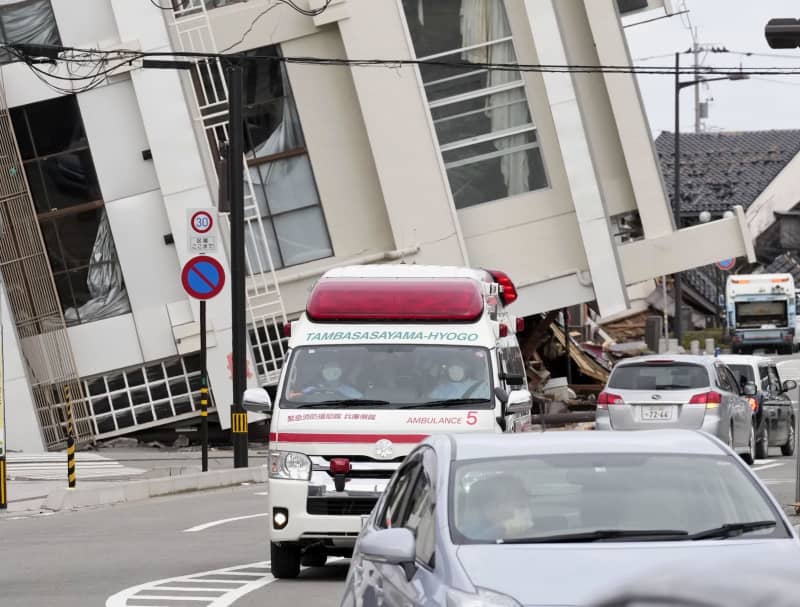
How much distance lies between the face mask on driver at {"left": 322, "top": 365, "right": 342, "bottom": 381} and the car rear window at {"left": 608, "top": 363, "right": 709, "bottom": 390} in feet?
34.5

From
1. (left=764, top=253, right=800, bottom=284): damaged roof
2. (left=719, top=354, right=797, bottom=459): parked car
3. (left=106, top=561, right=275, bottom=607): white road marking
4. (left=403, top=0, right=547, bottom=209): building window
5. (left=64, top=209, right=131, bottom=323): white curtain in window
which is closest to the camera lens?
(left=106, top=561, right=275, bottom=607): white road marking

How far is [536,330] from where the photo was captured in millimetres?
35938

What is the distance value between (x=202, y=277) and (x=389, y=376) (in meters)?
10.4

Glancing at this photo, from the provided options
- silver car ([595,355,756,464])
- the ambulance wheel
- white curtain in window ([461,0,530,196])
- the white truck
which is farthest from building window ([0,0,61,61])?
the white truck

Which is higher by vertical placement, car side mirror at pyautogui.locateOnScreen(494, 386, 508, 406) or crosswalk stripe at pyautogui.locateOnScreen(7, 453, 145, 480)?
car side mirror at pyautogui.locateOnScreen(494, 386, 508, 406)

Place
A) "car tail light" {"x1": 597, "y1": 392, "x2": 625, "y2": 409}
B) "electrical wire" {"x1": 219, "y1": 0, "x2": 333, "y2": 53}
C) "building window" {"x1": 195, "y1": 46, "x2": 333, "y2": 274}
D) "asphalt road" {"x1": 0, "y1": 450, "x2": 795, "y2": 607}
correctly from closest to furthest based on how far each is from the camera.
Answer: "asphalt road" {"x1": 0, "y1": 450, "x2": 795, "y2": 607} → "car tail light" {"x1": 597, "y1": 392, "x2": 625, "y2": 409} → "electrical wire" {"x1": 219, "y1": 0, "x2": 333, "y2": 53} → "building window" {"x1": 195, "y1": 46, "x2": 333, "y2": 274}

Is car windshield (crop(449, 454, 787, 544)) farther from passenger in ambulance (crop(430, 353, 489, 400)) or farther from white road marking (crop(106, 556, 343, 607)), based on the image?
passenger in ambulance (crop(430, 353, 489, 400))

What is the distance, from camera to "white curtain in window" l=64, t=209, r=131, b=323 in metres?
30.7

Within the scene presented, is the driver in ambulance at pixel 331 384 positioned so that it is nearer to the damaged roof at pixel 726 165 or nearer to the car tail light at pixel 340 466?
the car tail light at pixel 340 466

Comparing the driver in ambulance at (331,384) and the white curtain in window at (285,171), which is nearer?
the driver in ambulance at (331,384)

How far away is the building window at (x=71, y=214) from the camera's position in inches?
1200

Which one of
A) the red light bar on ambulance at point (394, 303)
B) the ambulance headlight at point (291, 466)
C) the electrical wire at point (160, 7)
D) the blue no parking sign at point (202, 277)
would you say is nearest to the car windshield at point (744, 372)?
the blue no parking sign at point (202, 277)

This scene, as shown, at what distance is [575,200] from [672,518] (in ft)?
84.4

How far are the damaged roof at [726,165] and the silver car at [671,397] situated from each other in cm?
6155
